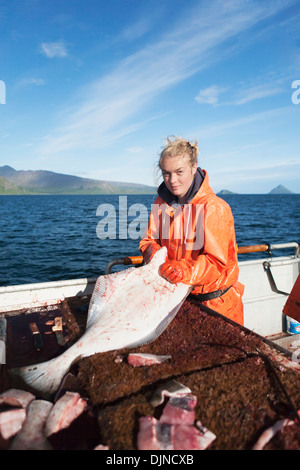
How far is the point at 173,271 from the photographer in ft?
11.6

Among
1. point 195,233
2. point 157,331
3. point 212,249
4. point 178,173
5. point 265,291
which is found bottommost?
point 265,291

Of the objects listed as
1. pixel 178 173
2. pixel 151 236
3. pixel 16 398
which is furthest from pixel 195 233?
pixel 16 398

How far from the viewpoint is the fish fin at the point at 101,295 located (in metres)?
3.40

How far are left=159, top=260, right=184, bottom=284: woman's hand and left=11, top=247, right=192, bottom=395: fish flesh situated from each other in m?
0.09

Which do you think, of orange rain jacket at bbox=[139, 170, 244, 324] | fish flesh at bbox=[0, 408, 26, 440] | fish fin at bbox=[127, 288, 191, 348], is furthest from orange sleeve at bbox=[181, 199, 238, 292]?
fish flesh at bbox=[0, 408, 26, 440]

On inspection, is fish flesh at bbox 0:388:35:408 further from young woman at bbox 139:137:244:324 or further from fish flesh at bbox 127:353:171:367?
young woman at bbox 139:137:244:324

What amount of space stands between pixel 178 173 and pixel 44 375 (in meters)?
2.67

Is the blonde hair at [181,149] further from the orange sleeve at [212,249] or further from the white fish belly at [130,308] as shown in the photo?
the white fish belly at [130,308]

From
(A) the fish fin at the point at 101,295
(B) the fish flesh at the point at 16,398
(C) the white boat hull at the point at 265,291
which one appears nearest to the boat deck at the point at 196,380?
(B) the fish flesh at the point at 16,398

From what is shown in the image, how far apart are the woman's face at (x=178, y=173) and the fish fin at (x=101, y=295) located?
4.12 ft

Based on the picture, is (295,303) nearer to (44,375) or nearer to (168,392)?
(168,392)

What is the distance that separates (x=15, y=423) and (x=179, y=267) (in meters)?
2.12

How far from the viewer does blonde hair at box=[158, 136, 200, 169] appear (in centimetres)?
376
